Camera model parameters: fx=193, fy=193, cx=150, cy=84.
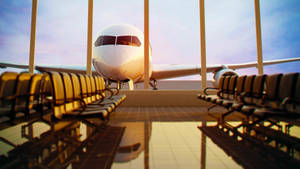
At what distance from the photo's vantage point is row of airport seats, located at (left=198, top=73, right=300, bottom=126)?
214cm

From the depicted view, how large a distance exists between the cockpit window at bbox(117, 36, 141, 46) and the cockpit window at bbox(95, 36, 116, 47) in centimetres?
18

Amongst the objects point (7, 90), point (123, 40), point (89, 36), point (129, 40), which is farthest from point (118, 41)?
point (7, 90)

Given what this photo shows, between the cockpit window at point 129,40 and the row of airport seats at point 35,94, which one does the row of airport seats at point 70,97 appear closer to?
the row of airport seats at point 35,94

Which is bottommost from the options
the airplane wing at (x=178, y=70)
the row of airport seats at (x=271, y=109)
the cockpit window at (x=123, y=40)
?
the row of airport seats at (x=271, y=109)

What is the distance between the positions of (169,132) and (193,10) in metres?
4.74

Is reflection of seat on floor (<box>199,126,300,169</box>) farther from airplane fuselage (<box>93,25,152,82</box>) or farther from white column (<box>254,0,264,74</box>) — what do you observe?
white column (<box>254,0,264,74</box>)

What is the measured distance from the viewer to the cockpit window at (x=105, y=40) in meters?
5.91

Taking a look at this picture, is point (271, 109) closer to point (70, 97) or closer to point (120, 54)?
point (70, 97)

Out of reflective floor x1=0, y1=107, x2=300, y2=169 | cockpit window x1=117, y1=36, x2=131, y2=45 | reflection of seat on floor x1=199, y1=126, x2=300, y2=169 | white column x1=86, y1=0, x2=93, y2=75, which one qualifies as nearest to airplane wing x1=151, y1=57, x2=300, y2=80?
cockpit window x1=117, y1=36, x2=131, y2=45

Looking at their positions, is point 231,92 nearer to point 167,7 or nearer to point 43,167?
point 43,167

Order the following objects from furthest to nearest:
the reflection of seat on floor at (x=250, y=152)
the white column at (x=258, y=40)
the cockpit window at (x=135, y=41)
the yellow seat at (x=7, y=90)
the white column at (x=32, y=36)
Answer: the cockpit window at (x=135, y=41) < the white column at (x=258, y=40) < the white column at (x=32, y=36) < the yellow seat at (x=7, y=90) < the reflection of seat on floor at (x=250, y=152)

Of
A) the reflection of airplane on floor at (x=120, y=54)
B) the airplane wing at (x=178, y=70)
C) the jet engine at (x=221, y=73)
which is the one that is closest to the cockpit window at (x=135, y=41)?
the reflection of airplane on floor at (x=120, y=54)

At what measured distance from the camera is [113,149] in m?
1.90

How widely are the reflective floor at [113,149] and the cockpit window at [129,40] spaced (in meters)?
3.63
